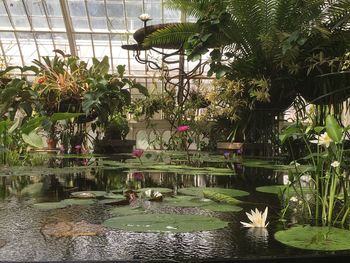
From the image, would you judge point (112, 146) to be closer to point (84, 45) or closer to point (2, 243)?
point (2, 243)

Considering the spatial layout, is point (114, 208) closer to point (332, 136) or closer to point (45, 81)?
point (332, 136)

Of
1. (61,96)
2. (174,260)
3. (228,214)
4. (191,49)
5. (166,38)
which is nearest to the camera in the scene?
(174,260)

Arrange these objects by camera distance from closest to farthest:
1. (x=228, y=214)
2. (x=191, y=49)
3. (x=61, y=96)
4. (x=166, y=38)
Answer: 1. (x=228, y=214)
2. (x=191, y=49)
3. (x=61, y=96)
4. (x=166, y=38)

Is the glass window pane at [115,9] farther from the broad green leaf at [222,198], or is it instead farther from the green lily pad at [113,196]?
the broad green leaf at [222,198]

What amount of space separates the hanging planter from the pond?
1.88 meters

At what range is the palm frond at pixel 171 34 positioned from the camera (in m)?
5.41

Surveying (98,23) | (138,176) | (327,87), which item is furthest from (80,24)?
(138,176)

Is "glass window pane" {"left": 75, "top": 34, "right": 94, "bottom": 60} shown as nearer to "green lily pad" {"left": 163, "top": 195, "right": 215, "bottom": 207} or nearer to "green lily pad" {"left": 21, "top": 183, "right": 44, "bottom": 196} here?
"green lily pad" {"left": 21, "top": 183, "right": 44, "bottom": 196}

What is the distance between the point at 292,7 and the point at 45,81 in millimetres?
2899

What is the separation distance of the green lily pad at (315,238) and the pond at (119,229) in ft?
0.11

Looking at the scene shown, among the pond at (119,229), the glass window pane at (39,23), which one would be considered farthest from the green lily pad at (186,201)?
the glass window pane at (39,23)

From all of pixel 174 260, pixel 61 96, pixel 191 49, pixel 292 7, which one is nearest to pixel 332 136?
pixel 174 260

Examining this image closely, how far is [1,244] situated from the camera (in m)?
0.93

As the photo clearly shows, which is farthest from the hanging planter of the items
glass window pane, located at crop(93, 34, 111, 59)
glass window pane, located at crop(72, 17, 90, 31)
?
glass window pane, located at crop(93, 34, 111, 59)
